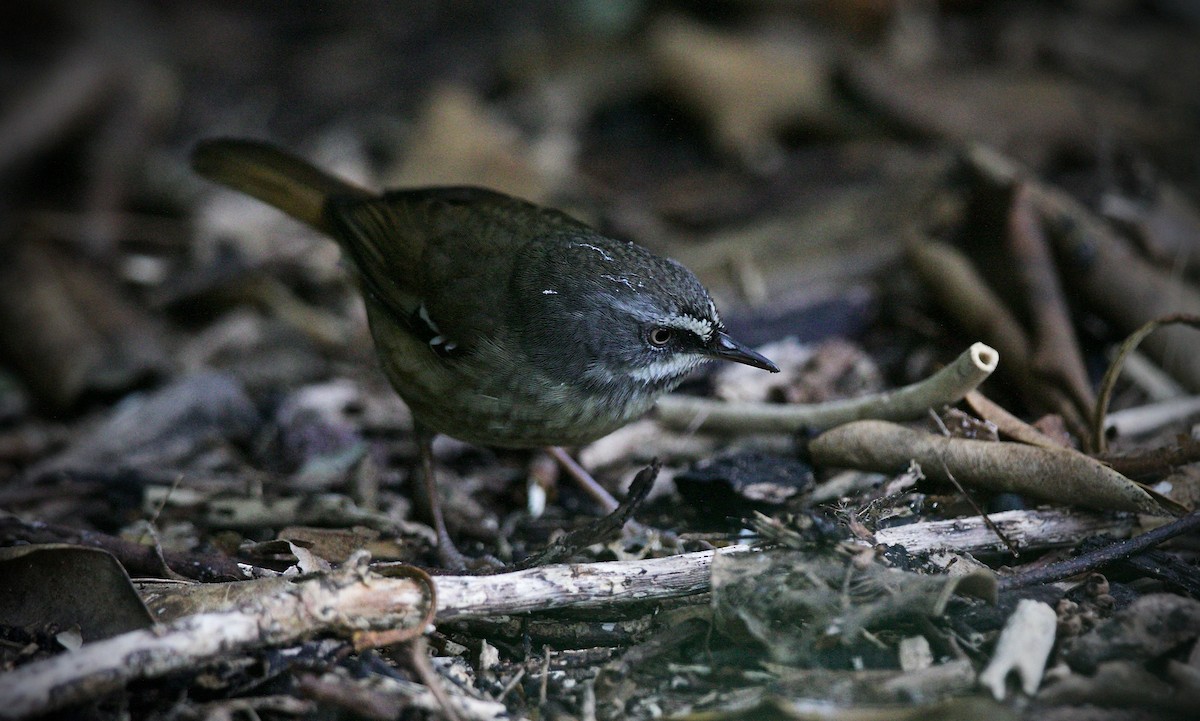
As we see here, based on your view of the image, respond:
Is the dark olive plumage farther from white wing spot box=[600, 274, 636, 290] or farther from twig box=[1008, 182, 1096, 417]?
twig box=[1008, 182, 1096, 417]

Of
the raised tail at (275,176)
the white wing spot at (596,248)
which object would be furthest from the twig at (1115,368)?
the raised tail at (275,176)

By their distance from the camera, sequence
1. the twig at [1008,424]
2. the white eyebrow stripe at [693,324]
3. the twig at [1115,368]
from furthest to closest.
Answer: the white eyebrow stripe at [693,324] < the twig at [1008,424] < the twig at [1115,368]

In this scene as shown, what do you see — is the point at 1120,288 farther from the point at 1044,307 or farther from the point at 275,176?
the point at 275,176

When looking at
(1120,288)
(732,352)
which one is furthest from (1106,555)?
(1120,288)

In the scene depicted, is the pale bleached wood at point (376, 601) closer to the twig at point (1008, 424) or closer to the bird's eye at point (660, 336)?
the twig at point (1008, 424)

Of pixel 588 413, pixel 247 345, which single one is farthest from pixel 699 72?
pixel 588 413

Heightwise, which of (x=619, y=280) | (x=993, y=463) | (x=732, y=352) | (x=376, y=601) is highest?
(x=619, y=280)

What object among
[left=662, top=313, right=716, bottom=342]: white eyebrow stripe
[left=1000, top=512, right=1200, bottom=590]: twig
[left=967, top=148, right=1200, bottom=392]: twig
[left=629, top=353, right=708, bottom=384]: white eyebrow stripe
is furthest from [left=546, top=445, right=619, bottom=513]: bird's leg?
[left=967, top=148, right=1200, bottom=392]: twig
